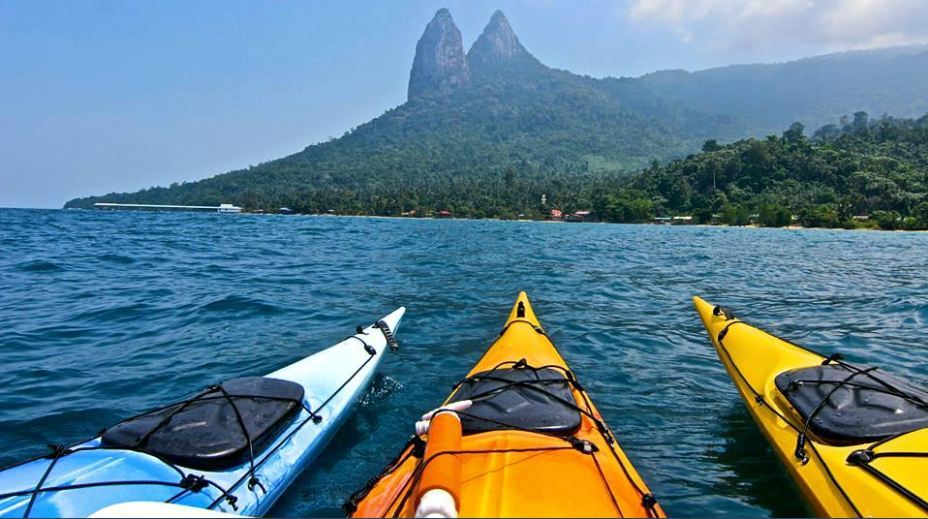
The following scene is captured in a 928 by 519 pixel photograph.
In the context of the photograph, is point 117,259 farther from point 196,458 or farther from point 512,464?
point 512,464

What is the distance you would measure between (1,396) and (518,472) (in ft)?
21.4

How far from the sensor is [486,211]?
310 ft

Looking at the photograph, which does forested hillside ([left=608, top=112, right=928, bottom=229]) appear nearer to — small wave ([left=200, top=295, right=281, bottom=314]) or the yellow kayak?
the yellow kayak

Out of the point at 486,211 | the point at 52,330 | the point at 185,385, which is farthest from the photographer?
the point at 486,211

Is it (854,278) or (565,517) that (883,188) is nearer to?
(854,278)

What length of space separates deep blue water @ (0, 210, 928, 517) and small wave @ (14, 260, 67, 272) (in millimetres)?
63

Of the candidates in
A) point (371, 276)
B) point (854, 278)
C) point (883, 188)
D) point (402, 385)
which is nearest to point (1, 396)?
point (402, 385)

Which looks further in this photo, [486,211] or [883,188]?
[486,211]

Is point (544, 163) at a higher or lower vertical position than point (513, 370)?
higher

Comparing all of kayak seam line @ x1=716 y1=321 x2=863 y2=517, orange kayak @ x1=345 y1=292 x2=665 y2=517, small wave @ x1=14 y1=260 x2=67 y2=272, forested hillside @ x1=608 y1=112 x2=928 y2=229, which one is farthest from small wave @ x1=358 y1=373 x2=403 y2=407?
forested hillside @ x1=608 y1=112 x2=928 y2=229

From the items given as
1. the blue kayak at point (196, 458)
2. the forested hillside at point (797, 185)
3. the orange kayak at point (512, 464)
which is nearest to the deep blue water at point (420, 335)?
the blue kayak at point (196, 458)

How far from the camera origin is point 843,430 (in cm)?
341

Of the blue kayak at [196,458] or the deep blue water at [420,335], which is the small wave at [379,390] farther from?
the blue kayak at [196,458]

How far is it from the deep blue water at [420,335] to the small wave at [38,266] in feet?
0.21
